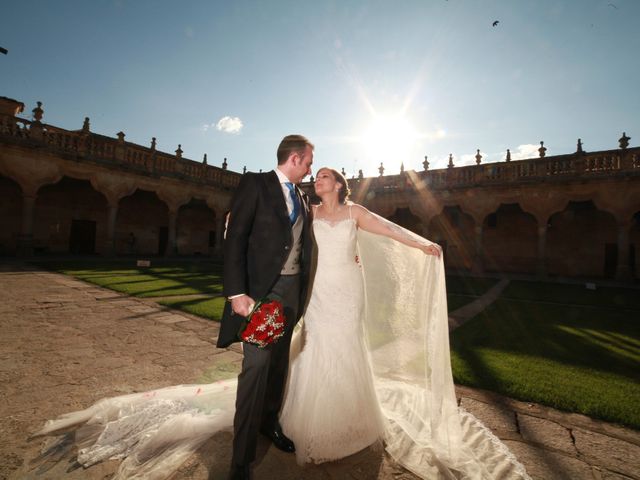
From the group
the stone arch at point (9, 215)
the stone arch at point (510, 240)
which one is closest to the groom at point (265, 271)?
the stone arch at point (510, 240)

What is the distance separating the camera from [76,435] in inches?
75.2

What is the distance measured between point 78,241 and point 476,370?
23.1m

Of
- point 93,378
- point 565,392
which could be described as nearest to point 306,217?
point 93,378

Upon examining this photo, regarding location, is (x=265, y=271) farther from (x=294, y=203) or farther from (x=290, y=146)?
(x=290, y=146)

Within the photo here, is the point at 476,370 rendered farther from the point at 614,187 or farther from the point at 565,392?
the point at 614,187

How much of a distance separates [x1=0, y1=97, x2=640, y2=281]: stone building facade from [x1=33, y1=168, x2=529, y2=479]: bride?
1626cm

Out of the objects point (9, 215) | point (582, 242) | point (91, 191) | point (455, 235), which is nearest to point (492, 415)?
point (455, 235)

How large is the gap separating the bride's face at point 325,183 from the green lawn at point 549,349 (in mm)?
2435

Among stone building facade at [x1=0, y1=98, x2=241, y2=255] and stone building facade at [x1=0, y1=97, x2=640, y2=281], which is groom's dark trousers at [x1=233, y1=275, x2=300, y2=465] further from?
stone building facade at [x1=0, y1=98, x2=241, y2=255]

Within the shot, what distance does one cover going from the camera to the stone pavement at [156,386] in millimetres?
1770

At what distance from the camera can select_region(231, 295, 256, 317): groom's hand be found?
5.53 ft

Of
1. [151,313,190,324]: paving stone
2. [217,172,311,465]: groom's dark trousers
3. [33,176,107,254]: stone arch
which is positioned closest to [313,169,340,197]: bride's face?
[217,172,311,465]: groom's dark trousers

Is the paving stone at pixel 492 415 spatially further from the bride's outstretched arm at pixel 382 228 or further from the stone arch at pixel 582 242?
the stone arch at pixel 582 242

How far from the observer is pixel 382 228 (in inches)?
93.7
